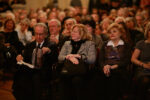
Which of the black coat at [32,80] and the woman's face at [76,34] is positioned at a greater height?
the woman's face at [76,34]

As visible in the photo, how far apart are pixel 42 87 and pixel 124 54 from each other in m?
1.38

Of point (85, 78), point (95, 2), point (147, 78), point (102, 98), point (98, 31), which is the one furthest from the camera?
point (95, 2)

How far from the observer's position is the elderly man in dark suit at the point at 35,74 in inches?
160

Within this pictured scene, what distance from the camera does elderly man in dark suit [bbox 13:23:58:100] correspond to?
4.07m

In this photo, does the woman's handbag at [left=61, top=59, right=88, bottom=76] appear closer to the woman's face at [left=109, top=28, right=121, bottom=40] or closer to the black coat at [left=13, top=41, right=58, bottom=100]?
the black coat at [left=13, top=41, right=58, bottom=100]

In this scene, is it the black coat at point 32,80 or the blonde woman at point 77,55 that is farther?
the black coat at point 32,80

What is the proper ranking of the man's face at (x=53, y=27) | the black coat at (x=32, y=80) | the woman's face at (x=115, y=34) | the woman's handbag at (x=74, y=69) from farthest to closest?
the man's face at (x=53, y=27) < the woman's face at (x=115, y=34) < the black coat at (x=32, y=80) < the woman's handbag at (x=74, y=69)

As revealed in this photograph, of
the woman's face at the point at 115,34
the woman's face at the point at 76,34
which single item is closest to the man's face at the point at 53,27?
the woman's face at the point at 76,34

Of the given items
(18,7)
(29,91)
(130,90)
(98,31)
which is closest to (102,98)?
(130,90)

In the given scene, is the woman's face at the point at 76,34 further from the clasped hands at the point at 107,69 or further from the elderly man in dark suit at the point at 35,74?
the clasped hands at the point at 107,69

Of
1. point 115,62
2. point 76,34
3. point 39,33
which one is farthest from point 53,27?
point 115,62

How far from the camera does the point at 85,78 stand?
4020mm

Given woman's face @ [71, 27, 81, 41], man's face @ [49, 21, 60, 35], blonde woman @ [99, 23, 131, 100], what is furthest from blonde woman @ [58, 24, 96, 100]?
man's face @ [49, 21, 60, 35]

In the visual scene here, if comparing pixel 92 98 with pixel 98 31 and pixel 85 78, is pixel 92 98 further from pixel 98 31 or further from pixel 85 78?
pixel 98 31
